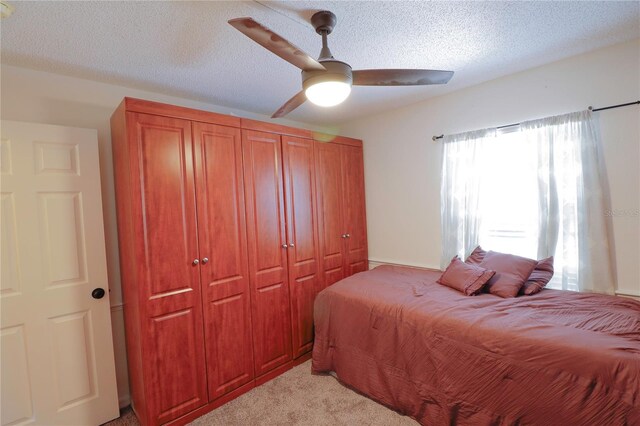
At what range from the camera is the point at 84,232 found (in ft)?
6.79

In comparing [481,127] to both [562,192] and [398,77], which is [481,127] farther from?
[398,77]

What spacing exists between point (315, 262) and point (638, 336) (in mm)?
2190

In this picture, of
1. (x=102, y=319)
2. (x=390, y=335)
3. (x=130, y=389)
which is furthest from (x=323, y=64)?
(x=130, y=389)

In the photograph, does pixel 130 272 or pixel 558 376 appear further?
pixel 130 272

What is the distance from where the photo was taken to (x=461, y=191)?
110 inches

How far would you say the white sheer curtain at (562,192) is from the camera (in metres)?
2.11

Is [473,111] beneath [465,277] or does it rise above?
above

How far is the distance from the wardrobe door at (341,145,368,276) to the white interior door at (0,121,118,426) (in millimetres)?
2228

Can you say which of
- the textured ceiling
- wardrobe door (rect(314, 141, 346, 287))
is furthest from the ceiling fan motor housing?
wardrobe door (rect(314, 141, 346, 287))

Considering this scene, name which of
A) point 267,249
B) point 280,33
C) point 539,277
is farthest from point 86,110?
point 539,277

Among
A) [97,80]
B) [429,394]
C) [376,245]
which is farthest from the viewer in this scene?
[376,245]

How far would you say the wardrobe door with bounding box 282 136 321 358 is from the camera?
271 centimetres

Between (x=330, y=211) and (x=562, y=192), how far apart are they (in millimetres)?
1959

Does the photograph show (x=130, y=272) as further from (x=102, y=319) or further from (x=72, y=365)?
(x=72, y=365)
